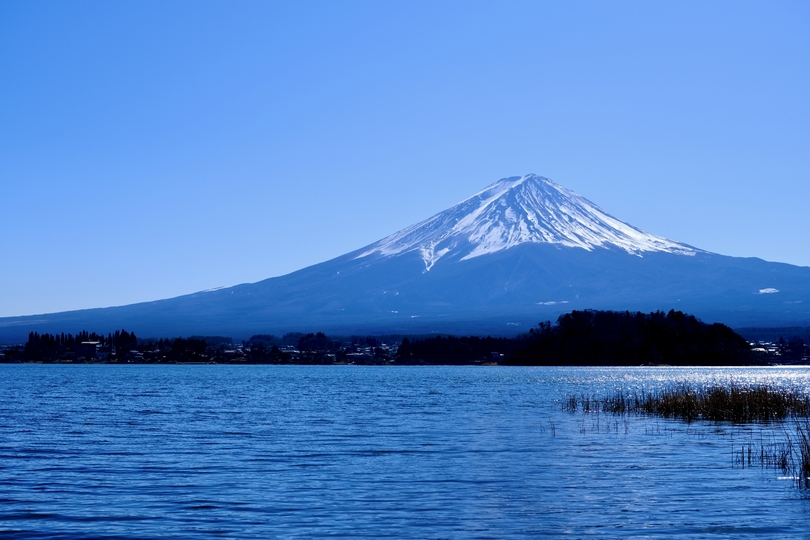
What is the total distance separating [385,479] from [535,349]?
366 ft

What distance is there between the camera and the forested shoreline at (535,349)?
383 feet

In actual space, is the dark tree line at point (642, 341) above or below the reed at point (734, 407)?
above

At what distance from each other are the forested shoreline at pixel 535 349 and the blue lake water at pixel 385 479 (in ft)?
278

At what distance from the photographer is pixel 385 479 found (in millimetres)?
20297

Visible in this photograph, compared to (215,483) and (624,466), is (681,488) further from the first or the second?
(215,483)

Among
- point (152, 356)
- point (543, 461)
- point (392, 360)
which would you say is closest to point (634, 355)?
point (392, 360)

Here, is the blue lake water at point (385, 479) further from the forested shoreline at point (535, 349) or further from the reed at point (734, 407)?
the forested shoreline at point (535, 349)

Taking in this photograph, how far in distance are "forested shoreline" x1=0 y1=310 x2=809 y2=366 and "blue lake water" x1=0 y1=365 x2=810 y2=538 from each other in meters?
84.7

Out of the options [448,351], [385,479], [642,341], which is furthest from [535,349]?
[385,479]

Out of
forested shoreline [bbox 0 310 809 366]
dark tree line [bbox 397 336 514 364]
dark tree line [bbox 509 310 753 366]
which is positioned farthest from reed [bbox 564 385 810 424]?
dark tree line [bbox 397 336 514 364]

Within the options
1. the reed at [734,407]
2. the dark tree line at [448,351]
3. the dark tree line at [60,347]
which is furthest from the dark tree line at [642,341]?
the reed at [734,407]

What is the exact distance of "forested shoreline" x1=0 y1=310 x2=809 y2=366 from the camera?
383ft

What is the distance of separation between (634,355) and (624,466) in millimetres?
99592

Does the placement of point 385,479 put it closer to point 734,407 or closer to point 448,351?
point 734,407
